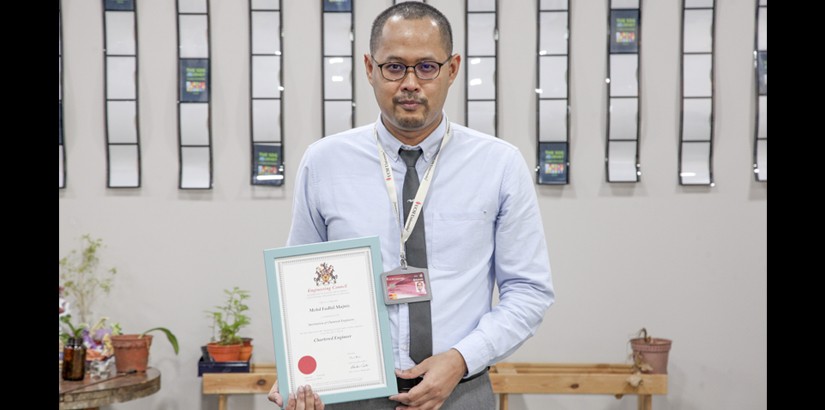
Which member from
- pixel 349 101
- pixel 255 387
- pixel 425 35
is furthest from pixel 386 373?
pixel 349 101

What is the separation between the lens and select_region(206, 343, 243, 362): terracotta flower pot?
3.77 m

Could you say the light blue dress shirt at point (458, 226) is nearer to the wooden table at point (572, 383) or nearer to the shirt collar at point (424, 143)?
the shirt collar at point (424, 143)

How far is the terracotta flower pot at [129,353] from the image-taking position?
3645 mm

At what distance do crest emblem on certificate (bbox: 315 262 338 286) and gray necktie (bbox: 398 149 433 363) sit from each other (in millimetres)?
163

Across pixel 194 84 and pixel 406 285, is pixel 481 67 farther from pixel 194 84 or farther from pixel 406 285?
pixel 406 285

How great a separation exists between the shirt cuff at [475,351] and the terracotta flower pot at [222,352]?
2.38 metres

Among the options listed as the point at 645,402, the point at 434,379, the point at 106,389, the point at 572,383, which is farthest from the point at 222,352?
the point at 434,379

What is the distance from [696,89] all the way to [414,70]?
2.80m

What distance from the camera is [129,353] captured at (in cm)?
364

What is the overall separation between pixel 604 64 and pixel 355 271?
281cm

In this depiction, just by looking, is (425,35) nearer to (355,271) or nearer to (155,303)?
(355,271)

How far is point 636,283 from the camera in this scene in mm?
4090

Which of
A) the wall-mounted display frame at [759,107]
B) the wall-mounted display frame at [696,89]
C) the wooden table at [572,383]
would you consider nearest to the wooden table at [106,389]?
the wooden table at [572,383]

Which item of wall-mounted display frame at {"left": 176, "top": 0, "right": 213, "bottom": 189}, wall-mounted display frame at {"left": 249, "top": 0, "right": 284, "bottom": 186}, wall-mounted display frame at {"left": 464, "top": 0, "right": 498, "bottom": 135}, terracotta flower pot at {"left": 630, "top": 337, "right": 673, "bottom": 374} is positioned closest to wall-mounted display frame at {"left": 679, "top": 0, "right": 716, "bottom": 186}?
terracotta flower pot at {"left": 630, "top": 337, "right": 673, "bottom": 374}
